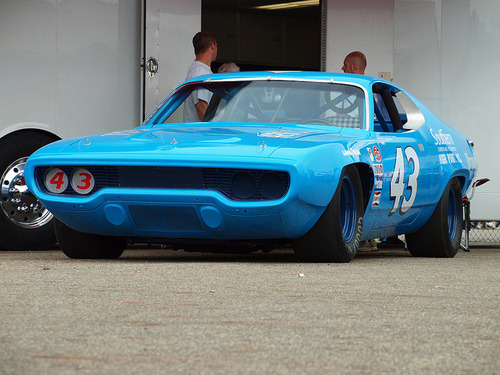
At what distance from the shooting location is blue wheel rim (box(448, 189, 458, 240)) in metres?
8.28

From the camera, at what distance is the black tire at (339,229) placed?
601cm

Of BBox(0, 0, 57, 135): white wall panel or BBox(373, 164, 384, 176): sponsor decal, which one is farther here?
BBox(0, 0, 57, 135): white wall panel

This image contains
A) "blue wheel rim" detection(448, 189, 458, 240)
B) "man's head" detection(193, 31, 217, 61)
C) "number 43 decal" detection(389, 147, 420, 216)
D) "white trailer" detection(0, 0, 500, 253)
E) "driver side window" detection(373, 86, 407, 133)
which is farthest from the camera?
"man's head" detection(193, 31, 217, 61)

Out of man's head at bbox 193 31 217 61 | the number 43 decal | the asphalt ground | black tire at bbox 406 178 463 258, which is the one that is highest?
man's head at bbox 193 31 217 61

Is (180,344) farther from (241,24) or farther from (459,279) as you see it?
(241,24)

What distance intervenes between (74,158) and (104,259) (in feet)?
2.80

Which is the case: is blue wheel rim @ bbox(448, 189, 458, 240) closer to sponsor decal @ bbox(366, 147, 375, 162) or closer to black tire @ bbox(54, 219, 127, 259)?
sponsor decal @ bbox(366, 147, 375, 162)

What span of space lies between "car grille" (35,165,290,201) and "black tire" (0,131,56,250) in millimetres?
2549

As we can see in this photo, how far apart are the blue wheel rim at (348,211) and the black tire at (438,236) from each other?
5.22 ft

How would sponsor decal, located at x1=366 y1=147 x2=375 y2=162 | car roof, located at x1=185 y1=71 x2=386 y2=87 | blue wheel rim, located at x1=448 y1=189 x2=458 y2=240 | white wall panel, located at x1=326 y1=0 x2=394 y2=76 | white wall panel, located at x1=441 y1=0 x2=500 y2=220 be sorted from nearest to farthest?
1. sponsor decal, located at x1=366 y1=147 x2=375 y2=162
2. car roof, located at x1=185 y1=71 x2=386 y2=87
3. blue wheel rim, located at x1=448 y1=189 x2=458 y2=240
4. white wall panel, located at x1=441 y1=0 x2=500 y2=220
5. white wall panel, located at x1=326 y1=0 x2=394 y2=76

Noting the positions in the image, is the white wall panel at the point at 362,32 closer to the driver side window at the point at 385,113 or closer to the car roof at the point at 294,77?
the driver side window at the point at 385,113

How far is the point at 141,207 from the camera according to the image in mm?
5949

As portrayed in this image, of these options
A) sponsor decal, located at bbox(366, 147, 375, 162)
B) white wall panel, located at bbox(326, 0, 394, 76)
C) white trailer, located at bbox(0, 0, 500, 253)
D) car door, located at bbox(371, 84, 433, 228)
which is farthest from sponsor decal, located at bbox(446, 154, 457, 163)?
white wall panel, located at bbox(326, 0, 394, 76)

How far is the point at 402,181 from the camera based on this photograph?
7039 millimetres
